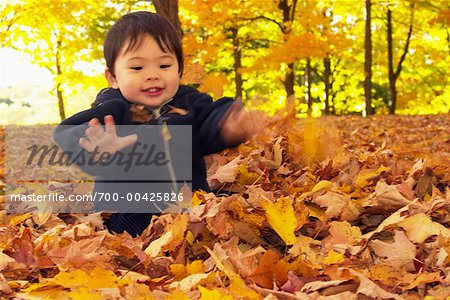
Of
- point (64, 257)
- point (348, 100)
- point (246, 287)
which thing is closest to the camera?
point (246, 287)

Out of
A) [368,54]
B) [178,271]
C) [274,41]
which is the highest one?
[274,41]

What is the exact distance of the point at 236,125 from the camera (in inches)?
92.7

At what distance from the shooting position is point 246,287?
4.46 ft

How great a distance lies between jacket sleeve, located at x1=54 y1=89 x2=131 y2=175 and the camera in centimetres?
229

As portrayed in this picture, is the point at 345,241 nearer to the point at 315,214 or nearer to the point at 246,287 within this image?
the point at 315,214

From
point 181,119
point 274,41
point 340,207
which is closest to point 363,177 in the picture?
point 340,207

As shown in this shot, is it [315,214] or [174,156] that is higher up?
[174,156]

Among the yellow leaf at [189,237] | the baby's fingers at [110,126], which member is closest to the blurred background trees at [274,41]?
the baby's fingers at [110,126]

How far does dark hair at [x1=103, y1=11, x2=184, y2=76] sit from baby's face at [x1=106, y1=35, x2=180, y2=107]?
0.8 inches

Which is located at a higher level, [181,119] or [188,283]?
[181,119]

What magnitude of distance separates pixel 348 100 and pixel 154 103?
25610 mm

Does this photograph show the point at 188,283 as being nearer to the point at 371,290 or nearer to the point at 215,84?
the point at 371,290

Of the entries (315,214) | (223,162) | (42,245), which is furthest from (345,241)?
(223,162)

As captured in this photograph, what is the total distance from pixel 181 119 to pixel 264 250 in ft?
3.21
